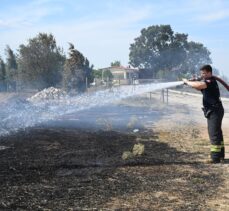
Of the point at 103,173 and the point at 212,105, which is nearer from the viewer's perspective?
the point at 103,173

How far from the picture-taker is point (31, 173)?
6.37m

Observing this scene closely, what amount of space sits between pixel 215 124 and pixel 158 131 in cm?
491

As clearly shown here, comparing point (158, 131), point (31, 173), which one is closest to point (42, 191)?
point (31, 173)

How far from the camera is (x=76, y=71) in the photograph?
24984 mm

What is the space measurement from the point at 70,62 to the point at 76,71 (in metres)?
0.70

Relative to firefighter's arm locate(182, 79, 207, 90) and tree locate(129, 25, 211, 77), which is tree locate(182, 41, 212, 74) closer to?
tree locate(129, 25, 211, 77)

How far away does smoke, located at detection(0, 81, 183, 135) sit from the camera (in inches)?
481

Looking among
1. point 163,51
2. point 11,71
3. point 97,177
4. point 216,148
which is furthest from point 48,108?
point 163,51

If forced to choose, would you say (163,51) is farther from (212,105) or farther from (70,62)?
(212,105)

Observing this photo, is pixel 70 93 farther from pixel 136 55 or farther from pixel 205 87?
pixel 136 55

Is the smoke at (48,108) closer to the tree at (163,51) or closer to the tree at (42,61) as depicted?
the tree at (42,61)

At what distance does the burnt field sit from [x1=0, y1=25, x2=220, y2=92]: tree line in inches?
567

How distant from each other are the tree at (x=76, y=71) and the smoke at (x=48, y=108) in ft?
7.90

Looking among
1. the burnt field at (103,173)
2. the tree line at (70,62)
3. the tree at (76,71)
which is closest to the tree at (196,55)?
the tree line at (70,62)
